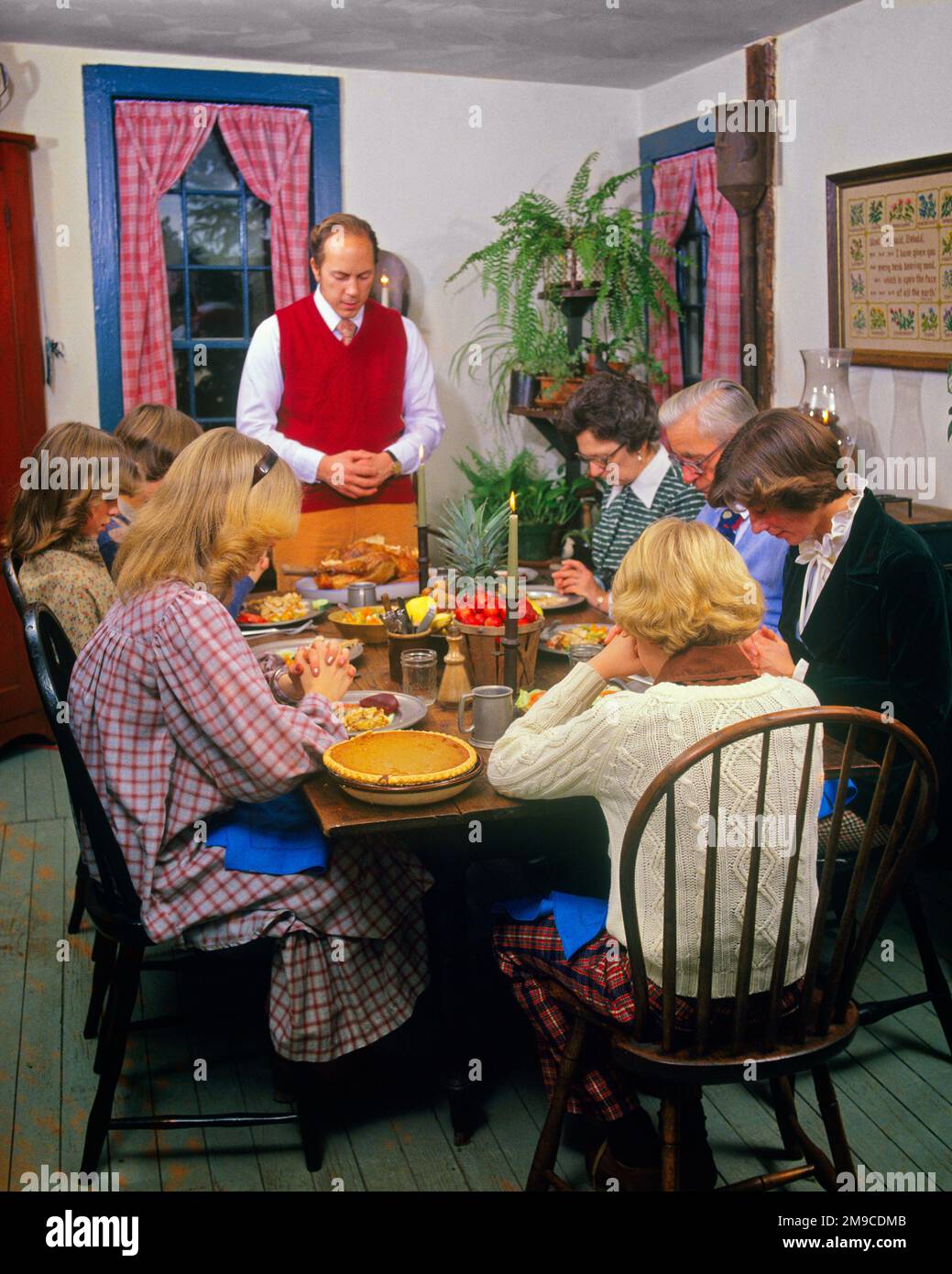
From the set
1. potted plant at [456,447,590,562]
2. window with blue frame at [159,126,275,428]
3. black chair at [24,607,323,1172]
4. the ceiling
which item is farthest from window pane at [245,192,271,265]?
black chair at [24,607,323,1172]

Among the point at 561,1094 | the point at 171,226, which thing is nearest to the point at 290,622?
the point at 561,1094

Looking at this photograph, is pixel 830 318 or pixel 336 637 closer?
pixel 336 637

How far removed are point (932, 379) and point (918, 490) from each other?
0.37 metres

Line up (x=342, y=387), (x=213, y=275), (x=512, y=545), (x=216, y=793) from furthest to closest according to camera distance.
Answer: (x=213, y=275) < (x=342, y=387) < (x=512, y=545) < (x=216, y=793)

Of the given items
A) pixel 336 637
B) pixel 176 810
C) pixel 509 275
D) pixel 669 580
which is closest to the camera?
→ pixel 669 580

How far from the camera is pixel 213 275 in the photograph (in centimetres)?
560

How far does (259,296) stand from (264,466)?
11.8 feet

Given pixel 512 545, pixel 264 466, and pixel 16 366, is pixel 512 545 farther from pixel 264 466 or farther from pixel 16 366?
pixel 16 366

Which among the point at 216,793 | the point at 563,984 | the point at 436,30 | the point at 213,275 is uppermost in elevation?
the point at 436,30

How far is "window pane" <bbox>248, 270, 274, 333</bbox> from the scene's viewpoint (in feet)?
18.6
